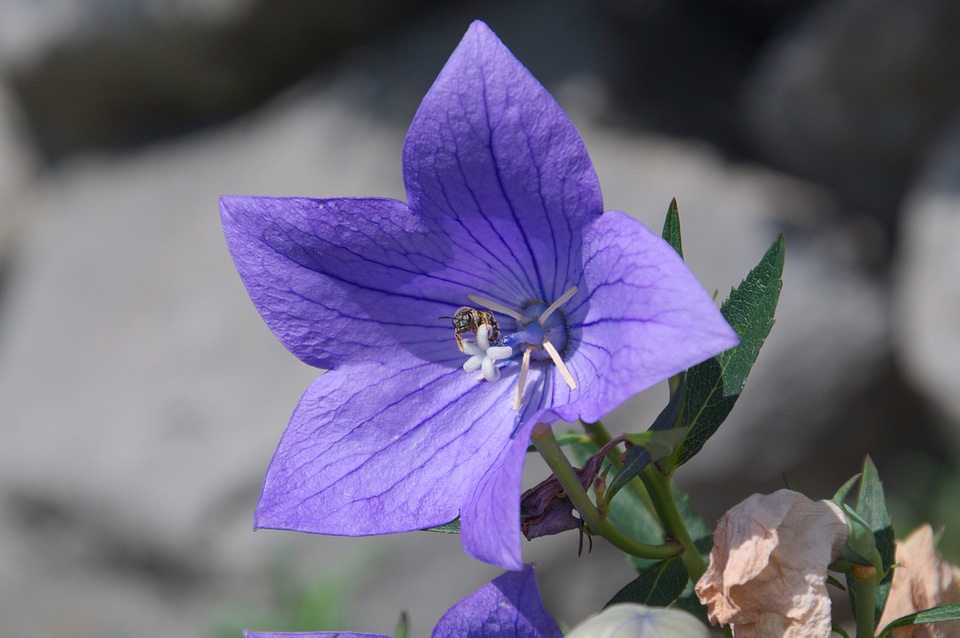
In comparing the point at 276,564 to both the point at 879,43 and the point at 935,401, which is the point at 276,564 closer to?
the point at 935,401

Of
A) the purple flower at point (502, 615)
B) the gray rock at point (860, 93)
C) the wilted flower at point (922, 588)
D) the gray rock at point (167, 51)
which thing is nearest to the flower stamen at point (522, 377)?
the purple flower at point (502, 615)

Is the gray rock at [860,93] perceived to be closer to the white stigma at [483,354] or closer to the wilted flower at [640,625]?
the white stigma at [483,354]

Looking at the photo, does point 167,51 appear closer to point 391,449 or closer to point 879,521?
point 391,449

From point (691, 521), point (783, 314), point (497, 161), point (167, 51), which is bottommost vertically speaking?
point (691, 521)

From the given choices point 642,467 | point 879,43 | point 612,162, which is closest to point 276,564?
point 612,162

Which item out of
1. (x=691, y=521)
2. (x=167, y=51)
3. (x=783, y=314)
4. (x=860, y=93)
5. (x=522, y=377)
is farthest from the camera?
(x=167, y=51)

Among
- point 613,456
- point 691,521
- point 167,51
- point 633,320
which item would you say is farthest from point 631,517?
point 167,51
